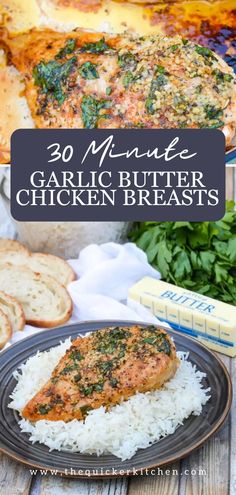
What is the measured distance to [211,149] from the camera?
2.01 m

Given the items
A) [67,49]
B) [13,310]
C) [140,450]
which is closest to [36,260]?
[13,310]

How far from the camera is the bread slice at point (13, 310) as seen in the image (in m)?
2.26

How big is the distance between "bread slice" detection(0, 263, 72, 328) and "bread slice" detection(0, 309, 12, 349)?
115mm

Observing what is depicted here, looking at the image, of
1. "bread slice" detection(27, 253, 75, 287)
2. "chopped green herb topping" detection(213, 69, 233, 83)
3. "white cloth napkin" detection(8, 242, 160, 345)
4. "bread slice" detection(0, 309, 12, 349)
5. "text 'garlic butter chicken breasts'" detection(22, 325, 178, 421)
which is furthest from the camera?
"bread slice" detection(27, 253, 75, 287)

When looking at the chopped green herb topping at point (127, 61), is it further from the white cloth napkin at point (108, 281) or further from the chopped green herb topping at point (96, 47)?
the white cloth napkin at point (108, 281)

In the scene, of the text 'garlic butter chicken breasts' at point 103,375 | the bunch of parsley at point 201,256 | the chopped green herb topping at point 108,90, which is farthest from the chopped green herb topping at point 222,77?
the text 'garlic butter chicken breasts' at point 103,375

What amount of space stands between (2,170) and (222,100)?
0.79 meters

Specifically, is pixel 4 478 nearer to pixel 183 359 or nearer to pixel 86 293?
pixel 183 359

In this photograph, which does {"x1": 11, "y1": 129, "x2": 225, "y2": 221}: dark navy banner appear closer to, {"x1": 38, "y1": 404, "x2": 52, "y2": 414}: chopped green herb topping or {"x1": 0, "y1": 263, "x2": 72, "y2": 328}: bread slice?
{"x1": 0, "y1": 263, "x2": 72, "y2": 328}: bread slice

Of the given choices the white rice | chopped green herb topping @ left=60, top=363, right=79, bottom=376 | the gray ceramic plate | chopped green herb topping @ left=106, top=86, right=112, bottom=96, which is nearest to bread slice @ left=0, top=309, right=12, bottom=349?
the gray ceramic plate

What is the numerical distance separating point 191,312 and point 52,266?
51cm

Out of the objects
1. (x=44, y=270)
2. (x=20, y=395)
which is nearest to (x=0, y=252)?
(x=44, y=270)

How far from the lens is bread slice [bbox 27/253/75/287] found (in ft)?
8.19

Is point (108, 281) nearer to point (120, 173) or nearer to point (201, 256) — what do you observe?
point (201, 256)
